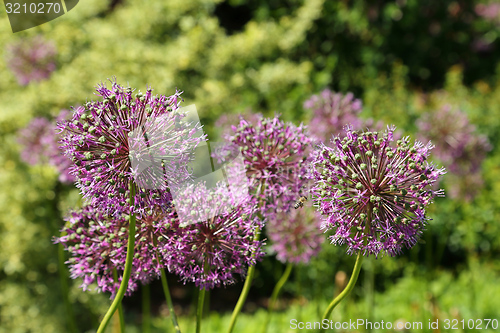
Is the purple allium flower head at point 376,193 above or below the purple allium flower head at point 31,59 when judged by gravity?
below

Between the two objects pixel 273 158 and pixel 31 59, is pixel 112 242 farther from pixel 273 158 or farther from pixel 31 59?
pixel 31 59

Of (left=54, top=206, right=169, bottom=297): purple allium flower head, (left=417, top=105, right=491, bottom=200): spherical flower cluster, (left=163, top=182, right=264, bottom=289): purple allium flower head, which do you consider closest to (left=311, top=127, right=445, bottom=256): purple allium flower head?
(left=163, top=182, right=264, bottom=289): purple allium flower head

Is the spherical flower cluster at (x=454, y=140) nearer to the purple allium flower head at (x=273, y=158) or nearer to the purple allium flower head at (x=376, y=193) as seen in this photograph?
the purple allium flower head at (x=273, y=158)

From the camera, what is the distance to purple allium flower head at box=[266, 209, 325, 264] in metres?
3.78

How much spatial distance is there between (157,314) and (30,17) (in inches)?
232

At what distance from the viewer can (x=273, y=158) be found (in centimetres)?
236

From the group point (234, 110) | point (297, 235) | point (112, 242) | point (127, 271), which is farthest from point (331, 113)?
point (234, 110)

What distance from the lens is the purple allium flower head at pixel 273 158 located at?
92.0 inches

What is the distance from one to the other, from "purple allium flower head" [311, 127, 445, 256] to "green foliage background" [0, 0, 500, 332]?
2919mm

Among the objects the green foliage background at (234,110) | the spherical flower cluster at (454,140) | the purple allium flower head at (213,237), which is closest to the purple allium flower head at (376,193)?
the purple allium flower head at (213,237)

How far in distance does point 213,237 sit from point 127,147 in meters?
0.55

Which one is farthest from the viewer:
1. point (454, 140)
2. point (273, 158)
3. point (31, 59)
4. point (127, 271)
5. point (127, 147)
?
point (31, 59)

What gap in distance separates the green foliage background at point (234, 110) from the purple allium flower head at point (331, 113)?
1.85 meters

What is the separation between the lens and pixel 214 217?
1891 mm
